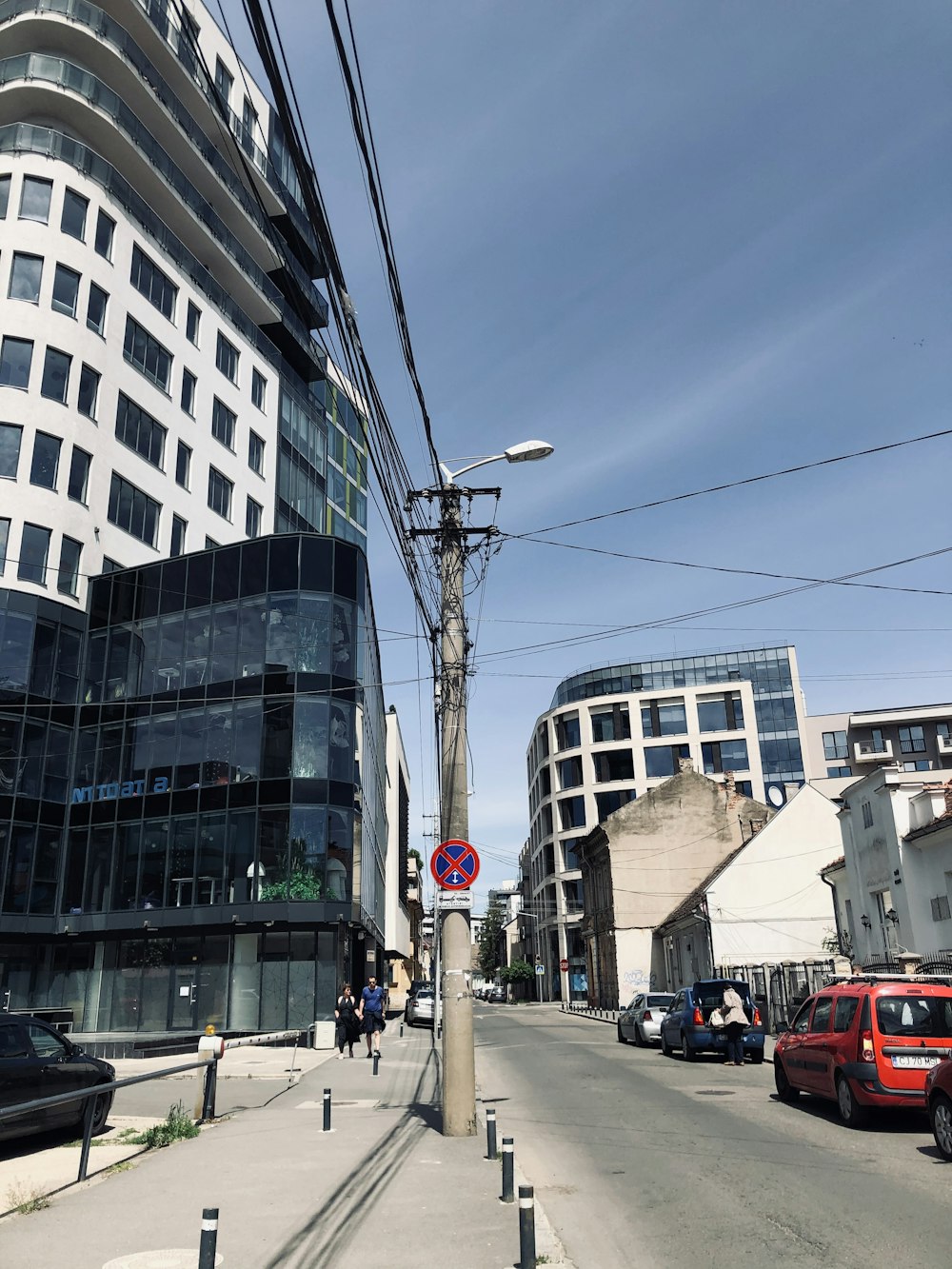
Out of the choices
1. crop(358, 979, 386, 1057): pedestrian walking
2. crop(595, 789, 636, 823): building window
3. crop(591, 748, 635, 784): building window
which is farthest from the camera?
crop(591, 748, 635, 784): building window

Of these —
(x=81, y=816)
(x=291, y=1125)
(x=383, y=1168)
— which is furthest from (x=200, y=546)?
(x=383, y=1168)

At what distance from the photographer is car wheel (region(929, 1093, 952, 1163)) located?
921cm

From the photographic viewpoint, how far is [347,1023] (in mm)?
23844

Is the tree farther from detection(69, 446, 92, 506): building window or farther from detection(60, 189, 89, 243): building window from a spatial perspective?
detection(60, 189, 89, 243): building window

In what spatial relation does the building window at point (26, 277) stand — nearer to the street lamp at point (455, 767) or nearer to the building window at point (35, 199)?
the building window at point (35, 199)

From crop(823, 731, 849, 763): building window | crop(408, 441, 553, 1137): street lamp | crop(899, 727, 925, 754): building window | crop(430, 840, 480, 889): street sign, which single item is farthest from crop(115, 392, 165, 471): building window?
crop(823, 731, 849, 763): building window

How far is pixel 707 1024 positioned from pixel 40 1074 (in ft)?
45.1

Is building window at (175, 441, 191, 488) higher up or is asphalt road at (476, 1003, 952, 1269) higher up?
building window at (175, 441, 191, 488)

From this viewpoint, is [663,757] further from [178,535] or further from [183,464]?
[183,464]

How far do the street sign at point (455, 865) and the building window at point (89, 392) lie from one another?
2870cm

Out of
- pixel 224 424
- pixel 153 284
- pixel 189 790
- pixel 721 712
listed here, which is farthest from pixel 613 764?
pixel 189 790

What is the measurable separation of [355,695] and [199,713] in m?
4.94

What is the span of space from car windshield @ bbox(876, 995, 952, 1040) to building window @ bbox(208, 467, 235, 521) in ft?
120

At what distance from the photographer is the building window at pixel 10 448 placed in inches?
1314
